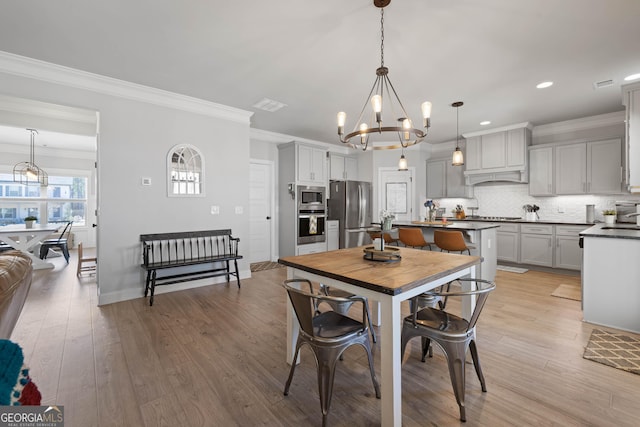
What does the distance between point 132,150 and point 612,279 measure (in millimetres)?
5548

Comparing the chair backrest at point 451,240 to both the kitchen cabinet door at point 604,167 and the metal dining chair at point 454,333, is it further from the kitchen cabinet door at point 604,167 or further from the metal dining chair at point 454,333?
the kitchen cabinet door at point 604,167

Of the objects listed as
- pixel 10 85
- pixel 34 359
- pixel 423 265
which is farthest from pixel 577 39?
pixel 10 85

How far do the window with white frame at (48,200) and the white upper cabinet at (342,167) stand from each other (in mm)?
7001

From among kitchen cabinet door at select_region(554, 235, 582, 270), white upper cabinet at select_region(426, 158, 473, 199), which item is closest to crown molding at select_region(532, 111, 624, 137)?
white upper cabinet at select_region(426, 158, 473, 199)

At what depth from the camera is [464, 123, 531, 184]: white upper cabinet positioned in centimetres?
538

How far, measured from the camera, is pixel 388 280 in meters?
1.63

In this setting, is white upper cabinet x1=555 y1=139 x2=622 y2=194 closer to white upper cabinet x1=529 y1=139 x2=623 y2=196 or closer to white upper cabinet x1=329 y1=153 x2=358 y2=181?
white upper cabinet x1=529 y1=139 x2=623 y2=196

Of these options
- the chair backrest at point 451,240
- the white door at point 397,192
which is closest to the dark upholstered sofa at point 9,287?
the chair backrest at point 451,240

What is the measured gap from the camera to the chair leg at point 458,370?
161 cm

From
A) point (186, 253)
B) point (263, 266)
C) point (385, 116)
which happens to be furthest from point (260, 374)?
point (385, 116)

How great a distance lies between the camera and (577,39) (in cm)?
265

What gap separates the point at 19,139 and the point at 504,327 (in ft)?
32.6

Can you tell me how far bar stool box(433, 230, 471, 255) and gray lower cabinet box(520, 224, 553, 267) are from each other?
2.33 m

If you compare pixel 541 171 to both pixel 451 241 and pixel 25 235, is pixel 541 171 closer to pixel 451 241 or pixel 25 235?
pixel 451 241
